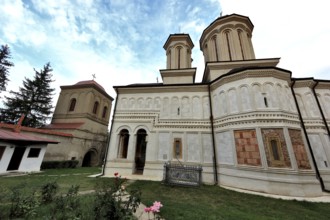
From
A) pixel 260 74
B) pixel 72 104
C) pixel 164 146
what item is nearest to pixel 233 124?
pixel 260 74

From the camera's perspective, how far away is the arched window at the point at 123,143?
11939 millimetres

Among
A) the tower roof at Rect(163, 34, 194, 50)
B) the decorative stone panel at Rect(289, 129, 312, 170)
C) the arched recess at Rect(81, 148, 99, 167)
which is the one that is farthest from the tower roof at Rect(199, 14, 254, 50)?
the arched recess at Rect(81, 148, 99, 167)

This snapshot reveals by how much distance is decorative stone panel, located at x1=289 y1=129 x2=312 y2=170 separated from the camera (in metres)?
7.51

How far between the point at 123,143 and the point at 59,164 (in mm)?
8879

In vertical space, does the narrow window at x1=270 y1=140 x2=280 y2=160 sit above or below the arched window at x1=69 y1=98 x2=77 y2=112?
below

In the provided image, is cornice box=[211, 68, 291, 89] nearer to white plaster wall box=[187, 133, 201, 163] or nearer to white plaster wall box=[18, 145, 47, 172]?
white plaster wall box=[187, 133, 201, 163]

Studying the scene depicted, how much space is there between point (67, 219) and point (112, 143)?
8.96 metres

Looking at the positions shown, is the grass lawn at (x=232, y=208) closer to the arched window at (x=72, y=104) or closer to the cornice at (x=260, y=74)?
the cornice at (x=260, y=74)

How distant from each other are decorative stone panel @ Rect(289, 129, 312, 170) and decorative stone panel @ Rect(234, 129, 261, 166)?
1946 millimetres

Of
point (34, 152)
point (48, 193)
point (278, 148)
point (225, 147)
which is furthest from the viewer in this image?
point (34, 152)

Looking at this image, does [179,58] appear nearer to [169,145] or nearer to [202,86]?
[202,86]

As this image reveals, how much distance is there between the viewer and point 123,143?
1234 centimetres

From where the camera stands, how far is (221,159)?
31.3ft

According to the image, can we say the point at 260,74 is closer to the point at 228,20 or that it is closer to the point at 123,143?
the point at 228,20
